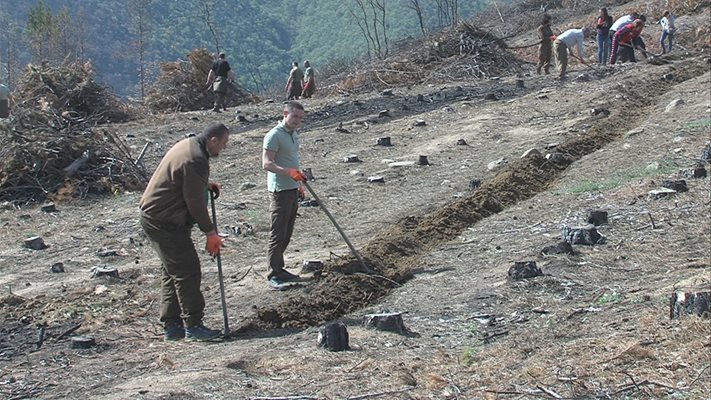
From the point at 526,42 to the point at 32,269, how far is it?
2871 cm

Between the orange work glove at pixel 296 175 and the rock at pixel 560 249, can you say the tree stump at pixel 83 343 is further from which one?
the rock at pixel 560 249

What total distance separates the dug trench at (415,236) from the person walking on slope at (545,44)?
5994mm

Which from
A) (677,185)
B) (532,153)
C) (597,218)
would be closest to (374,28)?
(532,153)

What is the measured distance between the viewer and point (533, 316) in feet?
23.9

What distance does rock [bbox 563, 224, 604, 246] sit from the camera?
9211 mm

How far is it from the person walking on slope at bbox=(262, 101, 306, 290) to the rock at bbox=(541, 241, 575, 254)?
2.17 m

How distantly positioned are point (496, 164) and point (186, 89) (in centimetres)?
1521

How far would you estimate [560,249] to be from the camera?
8.96 metres

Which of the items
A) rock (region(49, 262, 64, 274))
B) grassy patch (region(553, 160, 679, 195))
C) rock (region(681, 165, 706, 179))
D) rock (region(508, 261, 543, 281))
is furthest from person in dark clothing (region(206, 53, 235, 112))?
rock (region(508, 261, 543, 281))

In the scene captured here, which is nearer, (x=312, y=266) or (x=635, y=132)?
(x=312, y=266)

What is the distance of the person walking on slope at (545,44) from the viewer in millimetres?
24547

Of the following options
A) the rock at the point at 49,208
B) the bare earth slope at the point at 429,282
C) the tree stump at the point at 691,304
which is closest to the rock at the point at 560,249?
the bare earth slope at the point at 429,282

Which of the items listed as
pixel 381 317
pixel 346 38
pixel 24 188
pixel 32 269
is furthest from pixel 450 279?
pixel 346 38

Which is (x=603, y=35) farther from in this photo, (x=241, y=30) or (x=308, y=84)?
(x=241, y=30)
